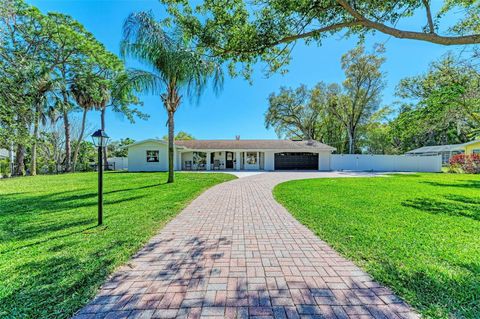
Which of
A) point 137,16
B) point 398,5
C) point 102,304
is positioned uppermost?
point 137,16

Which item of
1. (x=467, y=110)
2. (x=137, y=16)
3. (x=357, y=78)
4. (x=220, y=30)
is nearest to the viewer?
(x=220, y=30)

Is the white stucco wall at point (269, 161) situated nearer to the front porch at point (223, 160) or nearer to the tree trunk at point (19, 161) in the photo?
the front porch at point (223, 160)

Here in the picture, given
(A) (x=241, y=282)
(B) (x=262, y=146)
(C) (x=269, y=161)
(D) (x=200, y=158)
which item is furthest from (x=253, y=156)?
(A) (x=241, y=282)

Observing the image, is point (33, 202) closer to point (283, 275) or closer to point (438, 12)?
point (283, 275)

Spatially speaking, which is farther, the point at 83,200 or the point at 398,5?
the point at 83,200

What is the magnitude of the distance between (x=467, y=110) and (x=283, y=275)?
43.7 ft

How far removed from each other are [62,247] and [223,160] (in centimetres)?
2098

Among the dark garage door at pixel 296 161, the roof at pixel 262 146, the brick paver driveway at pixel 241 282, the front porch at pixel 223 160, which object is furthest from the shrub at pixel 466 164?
the brick paver driveway at pixel 241 282

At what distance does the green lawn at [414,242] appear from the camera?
2.33m

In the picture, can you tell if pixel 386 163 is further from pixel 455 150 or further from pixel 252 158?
pixel 252 158

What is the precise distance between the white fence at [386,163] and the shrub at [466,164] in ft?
6.50

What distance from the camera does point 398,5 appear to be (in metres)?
5.09

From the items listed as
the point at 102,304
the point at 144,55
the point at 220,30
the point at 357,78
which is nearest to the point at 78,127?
the point at 144,55

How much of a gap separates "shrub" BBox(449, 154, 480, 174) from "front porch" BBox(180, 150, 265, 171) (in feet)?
60.6
